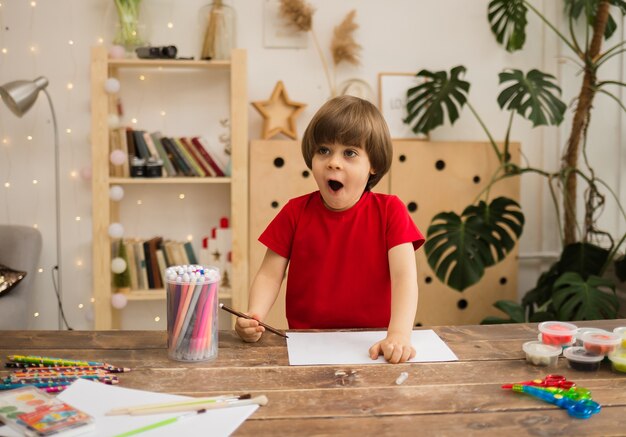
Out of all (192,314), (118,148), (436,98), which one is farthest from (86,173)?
(192,314)

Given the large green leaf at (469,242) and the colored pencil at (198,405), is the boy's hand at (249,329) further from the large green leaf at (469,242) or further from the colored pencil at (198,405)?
the large green leaf at (469,242)

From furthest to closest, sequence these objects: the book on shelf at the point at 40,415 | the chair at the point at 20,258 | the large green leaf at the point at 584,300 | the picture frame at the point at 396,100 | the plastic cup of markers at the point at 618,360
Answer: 1. the picture frame at the point at 396,100
2. the chair at the point at 20,258
3. the large green leaf at the point at 584,300
4. the plastic cup of markers at the point at 618,360
5. the book on shelf at the point at 40,415

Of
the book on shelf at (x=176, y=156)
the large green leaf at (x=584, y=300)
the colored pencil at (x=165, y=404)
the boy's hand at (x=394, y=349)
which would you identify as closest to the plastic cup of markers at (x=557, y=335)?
the boy's hand at (x=394, y=349)

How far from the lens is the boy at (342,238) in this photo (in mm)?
1571

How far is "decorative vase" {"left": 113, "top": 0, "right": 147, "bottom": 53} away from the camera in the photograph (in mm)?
3229

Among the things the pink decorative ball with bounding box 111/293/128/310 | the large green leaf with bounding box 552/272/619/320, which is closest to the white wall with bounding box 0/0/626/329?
the pink decorative ball with bounding box 111/293/128/310

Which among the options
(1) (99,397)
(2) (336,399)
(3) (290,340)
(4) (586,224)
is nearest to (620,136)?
(4) (586,224)

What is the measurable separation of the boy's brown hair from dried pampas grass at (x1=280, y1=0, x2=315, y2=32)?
1.87 meters

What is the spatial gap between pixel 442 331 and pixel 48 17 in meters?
2.74

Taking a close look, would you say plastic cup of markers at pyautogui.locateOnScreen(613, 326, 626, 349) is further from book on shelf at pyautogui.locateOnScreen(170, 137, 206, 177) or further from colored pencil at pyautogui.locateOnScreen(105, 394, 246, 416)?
book on shelf at pyautogui.locateOnScreen(170, 137, 206, 177)

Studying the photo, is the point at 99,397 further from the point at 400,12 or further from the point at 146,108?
the point at 400,12

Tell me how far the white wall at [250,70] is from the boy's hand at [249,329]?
7.23 ft

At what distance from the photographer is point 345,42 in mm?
3410

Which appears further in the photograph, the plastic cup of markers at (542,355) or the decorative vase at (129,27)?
the decorative vase at (129,27)
